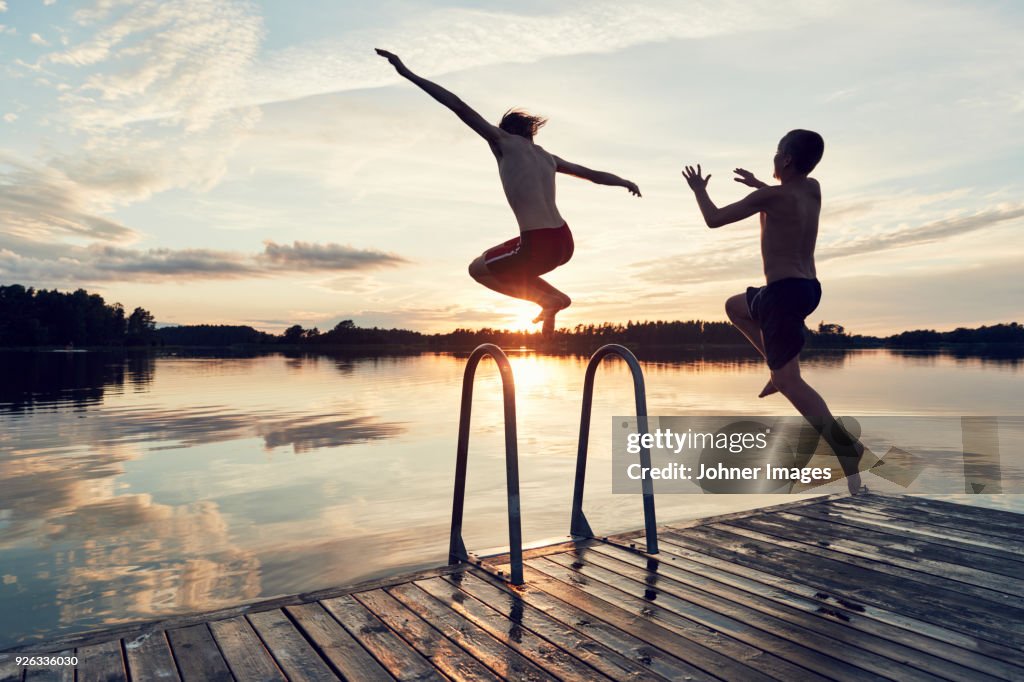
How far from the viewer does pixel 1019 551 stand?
541cm

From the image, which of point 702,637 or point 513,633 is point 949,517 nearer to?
point 702,637

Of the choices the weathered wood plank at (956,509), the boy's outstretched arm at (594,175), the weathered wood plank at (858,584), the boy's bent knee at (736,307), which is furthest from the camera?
the weathered wood plank at (956,509)

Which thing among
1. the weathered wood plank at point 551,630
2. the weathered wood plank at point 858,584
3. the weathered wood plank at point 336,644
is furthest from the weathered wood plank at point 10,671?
the weathered wood plank at point 858,584

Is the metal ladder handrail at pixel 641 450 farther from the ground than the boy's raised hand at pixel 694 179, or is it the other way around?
the boy's raised hand at pixel 694 179

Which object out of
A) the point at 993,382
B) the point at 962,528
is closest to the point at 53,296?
the point at 993,382

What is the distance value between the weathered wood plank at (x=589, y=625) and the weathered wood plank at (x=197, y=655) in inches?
62.3

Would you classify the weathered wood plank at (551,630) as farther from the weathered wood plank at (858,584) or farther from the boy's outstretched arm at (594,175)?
the boy's outstretched arm at (594,175)

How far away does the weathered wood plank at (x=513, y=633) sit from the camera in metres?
3.42

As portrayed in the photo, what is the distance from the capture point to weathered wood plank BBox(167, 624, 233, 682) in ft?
11.2

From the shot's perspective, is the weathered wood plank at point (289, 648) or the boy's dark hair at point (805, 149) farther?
the boy's dark hair at point (805, 149)

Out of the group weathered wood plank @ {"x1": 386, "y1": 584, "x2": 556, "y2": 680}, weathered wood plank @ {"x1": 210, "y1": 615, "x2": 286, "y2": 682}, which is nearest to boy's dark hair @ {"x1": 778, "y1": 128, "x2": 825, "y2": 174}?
weathered wood plank @ {"x1": 386, "y1": 584, "x2": 556, "y2": 680}

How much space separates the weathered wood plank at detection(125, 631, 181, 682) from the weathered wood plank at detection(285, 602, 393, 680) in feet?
2.27

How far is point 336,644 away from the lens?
12.4 feet

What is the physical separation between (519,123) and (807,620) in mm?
3490
